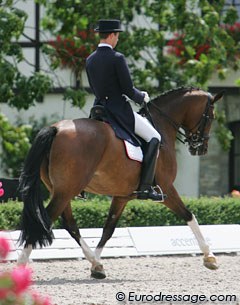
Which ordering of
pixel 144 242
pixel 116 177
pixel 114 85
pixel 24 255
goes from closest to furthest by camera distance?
pixel 24 255 < pixel 116 177 < pixel 114 85 < pixel 144 242

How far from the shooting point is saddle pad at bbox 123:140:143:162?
8.70 metres

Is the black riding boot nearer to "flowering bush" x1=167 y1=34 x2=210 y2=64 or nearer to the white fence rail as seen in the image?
the white fence rail

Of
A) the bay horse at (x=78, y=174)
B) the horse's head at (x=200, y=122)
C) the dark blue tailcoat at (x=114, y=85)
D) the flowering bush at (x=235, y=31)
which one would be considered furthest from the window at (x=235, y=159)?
the dark blue tailcoat at (x=114, y=85)

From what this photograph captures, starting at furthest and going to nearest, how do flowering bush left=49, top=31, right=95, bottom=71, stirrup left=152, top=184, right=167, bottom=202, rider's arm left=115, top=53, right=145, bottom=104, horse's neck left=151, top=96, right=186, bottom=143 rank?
flowering bush left=49, top=31, right=95, bottom=71 → horse's neck left=151, top=96, right=186, bottom=143 → stirrup left=152, top=184, right=167, bottom=202 → rider's arm left=115, top=53, right=145, bottom=104

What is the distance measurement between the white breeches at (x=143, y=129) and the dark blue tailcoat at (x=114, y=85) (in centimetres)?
8

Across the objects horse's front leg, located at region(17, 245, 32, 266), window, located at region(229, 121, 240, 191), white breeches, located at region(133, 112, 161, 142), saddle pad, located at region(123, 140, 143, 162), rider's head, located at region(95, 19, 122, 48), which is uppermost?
rider's head, located at region(95, 19, 122, 48)

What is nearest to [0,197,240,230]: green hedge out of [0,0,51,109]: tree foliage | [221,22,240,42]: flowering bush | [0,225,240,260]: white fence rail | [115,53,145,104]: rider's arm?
[0,225,240,260]: white fence rail

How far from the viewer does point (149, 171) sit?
8.93 meters

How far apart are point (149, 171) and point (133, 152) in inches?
11.6

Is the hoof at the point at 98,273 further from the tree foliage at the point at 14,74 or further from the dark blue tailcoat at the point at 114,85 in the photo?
the tree foliage at the point at 14,74

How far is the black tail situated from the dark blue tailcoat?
0.79m

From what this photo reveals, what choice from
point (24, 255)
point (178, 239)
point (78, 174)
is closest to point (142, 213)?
point (178, 239)

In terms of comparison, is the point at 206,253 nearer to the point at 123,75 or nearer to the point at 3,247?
the point at 123,75

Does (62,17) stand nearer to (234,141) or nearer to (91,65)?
(234,141)
